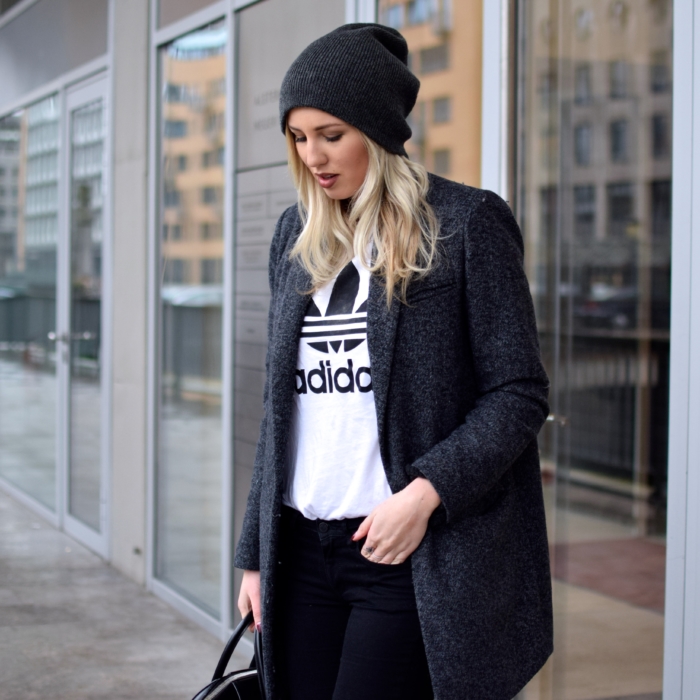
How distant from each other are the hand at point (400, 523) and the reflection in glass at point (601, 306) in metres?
1.45

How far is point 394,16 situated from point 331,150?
5.58 ft

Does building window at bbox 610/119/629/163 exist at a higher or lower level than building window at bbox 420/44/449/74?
higher

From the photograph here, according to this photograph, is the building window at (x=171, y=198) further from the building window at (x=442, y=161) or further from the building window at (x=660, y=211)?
the building window at (x=660, y=211)

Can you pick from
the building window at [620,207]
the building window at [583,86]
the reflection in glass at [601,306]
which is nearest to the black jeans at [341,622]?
the reflection in glass at [601,306]

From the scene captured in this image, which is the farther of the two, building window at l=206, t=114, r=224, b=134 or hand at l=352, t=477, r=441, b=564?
building window at l=206, t=114, r=224, b=134

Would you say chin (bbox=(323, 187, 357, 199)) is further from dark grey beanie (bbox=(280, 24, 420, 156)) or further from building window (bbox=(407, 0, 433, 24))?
building window (bbox=(407, 0, 433, 24))

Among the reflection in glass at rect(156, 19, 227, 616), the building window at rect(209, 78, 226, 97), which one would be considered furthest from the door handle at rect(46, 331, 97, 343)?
the building window at rect(209, 78, 226, 97)

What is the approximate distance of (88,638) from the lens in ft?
13.7

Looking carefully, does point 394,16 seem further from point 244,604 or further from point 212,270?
point 244,604

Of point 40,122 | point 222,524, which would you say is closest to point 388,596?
point 222,524

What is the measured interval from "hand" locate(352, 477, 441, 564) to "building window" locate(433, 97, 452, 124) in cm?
166

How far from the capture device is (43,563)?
5340 mm

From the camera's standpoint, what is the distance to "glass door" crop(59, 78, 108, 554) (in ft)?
18.2

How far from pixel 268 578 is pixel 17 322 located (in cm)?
614
